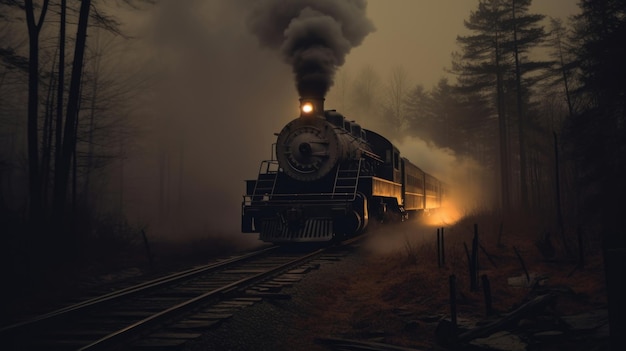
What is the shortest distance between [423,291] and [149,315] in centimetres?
365

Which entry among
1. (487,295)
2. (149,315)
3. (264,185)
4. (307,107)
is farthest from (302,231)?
(487,295)

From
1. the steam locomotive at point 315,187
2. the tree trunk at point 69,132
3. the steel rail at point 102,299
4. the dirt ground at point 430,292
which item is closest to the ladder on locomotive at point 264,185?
the steam locomotive at point 315,187

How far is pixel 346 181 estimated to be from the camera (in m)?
11.6

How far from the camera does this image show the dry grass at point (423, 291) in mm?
5027

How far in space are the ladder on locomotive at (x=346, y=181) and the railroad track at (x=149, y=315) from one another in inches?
138

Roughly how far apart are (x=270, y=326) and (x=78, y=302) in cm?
285

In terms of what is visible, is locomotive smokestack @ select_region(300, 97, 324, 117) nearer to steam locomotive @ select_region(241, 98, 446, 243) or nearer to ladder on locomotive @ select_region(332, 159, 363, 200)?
steam locomotive @ select_region(241, 98, 446, 243)

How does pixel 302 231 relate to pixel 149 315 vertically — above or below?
above

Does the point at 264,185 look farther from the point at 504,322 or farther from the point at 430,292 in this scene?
the point at 504,322

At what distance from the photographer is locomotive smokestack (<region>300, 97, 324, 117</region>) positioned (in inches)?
471

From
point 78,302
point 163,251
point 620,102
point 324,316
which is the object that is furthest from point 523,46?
point 78,302

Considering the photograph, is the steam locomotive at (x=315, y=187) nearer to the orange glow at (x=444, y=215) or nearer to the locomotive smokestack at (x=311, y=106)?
the locomotive smokestack at (x=311, y=106)

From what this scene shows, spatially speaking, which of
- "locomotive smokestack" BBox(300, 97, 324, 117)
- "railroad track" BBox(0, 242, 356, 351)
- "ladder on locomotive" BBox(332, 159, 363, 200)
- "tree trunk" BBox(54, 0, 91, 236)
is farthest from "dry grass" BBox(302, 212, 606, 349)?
"tree trunk" BBox(54, 0, 91, 236)

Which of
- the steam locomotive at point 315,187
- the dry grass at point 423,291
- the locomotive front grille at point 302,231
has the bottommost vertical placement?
the dry grass at point 423,291
